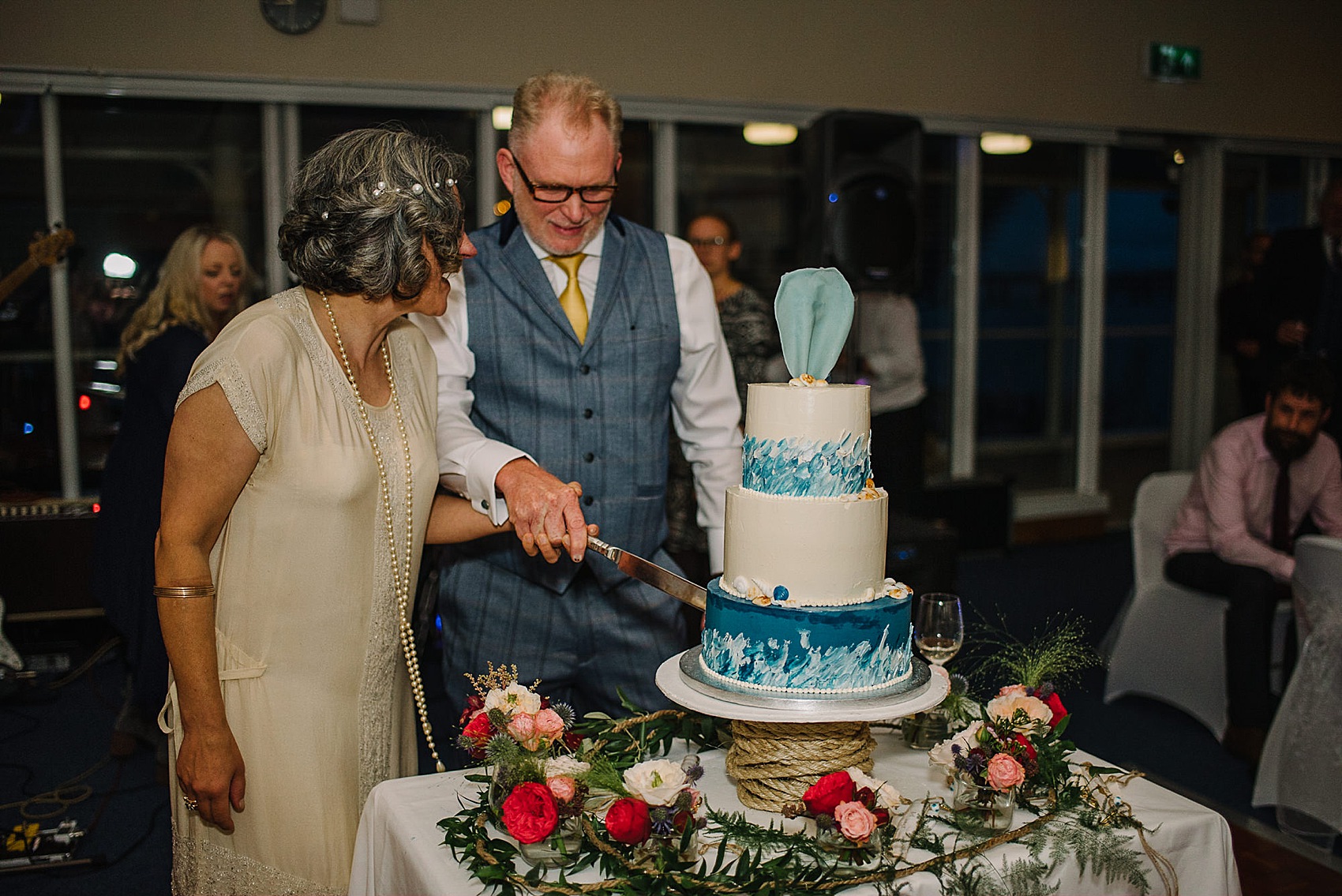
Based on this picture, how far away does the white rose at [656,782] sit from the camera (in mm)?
1417

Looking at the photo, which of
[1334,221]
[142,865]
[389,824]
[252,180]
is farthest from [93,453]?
[1334,221]

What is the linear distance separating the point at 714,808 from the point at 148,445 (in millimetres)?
2416

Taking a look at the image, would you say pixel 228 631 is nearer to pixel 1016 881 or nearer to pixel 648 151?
pixel 1016 881

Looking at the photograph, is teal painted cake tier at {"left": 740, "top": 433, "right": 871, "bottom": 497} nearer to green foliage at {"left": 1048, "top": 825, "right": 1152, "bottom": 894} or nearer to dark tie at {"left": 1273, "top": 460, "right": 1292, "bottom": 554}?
green foliage at {"left": 1048, "top": 825, "right": 1152, "bottom": 894}

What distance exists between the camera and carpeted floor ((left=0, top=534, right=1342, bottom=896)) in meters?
2.97

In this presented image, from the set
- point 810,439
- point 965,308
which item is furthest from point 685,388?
point 965,308

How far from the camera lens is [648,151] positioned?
6031 mm

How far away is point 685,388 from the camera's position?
2.26 metres

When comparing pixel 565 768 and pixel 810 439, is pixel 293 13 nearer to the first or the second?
pixel 810 439

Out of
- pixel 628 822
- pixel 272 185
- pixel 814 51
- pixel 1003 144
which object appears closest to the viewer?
pixel 628 822

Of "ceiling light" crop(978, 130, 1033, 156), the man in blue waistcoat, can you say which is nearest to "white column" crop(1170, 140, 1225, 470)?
"ceiling light" crop(978, 130, 1033, 156)

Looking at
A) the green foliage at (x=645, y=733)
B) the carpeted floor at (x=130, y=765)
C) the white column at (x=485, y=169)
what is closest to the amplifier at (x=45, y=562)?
the carpeted floor at (x=130, y=765)

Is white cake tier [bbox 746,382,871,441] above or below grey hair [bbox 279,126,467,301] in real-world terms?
below

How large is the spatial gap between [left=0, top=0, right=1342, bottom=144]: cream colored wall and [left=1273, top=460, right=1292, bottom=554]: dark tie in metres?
3.15
